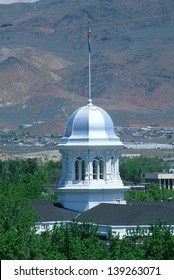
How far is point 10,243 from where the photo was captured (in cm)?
5566

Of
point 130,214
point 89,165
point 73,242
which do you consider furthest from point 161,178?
point 73,242

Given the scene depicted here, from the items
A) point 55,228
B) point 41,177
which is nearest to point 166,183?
point 41,177

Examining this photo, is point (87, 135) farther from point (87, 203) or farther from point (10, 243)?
point (10, 243)

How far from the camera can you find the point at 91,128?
7575 cm

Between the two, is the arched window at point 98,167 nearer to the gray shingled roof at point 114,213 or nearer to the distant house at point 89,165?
the distant house at point 89,165

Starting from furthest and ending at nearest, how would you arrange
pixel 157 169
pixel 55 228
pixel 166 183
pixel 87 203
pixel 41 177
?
pixel 157 169
pixel 166 183
pixel 41 177
pixel 87 203
pixel 55 228

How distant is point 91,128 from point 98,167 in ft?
5.91

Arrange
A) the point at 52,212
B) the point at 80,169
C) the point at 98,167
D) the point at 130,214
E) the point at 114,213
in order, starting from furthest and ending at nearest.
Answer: the point at 80,169, the point at 98,167, the point at 52,212, the point at 114,213, the point at 130,214

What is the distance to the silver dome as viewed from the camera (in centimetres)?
7562

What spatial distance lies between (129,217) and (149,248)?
11.9m

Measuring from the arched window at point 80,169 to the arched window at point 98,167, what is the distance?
498 mm

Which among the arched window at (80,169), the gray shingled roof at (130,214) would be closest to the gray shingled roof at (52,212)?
the gray shingled roof at (130,214)

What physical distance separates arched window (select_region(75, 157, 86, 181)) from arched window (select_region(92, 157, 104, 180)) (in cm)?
50

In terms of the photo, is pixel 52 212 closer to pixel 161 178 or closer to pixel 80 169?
pixel 80 169
